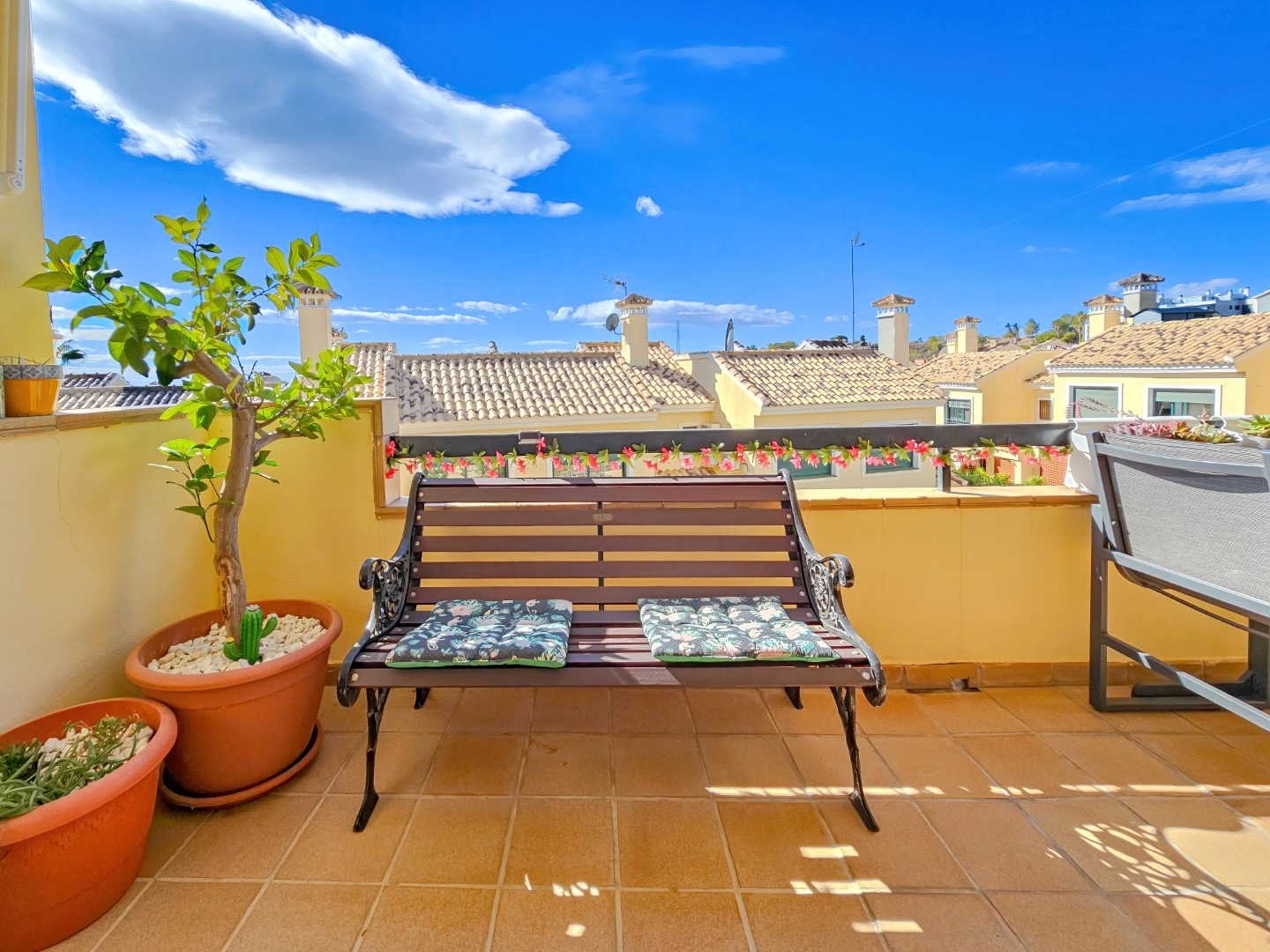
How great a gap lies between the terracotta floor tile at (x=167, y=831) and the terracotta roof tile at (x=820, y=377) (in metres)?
11.4

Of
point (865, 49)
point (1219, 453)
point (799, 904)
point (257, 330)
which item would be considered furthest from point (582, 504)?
point (865, 49)

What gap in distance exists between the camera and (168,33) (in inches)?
145

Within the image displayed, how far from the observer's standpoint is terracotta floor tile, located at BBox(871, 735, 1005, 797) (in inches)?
71.7

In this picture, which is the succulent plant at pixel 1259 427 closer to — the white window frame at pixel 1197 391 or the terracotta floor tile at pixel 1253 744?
the terracotta floor tile at pixel 1253 744

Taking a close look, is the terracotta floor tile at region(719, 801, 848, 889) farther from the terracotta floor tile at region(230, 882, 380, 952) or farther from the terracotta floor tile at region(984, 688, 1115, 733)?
the terracotta floor tile at region(984, 688, 1115, 733)

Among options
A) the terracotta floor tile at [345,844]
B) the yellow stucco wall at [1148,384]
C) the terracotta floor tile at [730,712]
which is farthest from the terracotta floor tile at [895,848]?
the yellow stucco wall at [1148,384]

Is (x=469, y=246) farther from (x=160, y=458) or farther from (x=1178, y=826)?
(x=1178, y=826)

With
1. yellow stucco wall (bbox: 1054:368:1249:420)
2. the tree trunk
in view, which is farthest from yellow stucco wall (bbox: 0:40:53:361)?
yellow stucco wall (bbox: 1054:368:1249:420)

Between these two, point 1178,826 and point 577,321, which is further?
point 577,321

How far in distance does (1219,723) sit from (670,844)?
2040 mm

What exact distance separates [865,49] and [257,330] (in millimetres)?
9047

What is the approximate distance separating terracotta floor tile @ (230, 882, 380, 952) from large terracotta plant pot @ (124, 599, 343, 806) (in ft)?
1.36

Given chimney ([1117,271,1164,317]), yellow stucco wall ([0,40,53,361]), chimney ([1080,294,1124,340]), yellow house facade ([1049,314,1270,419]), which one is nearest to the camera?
yellow stucco wall ([0,40,53,361])

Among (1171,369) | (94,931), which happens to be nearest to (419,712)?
(94,931)
